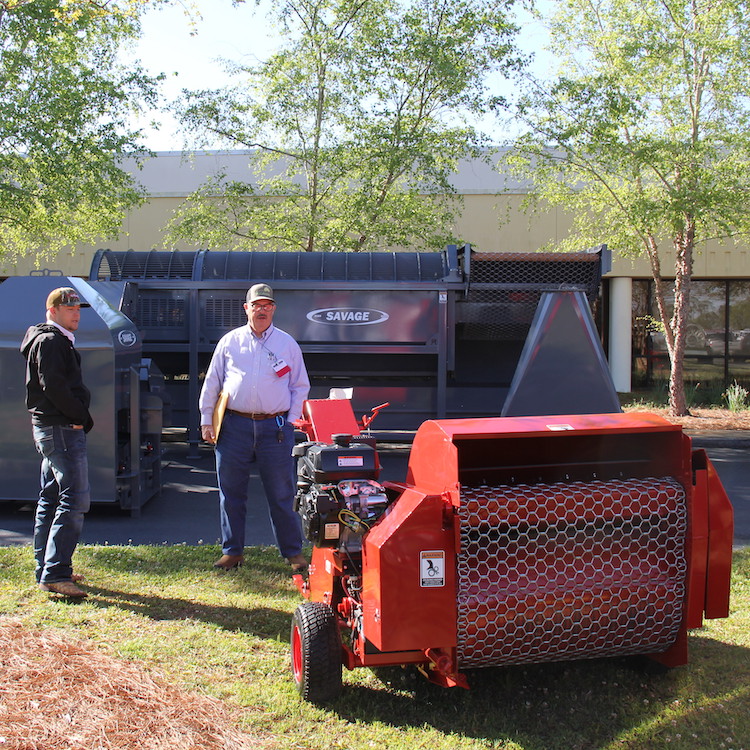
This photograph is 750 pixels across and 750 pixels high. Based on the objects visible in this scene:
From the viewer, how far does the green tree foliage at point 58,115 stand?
11031 millimetres

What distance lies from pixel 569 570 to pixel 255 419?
2.48 metres

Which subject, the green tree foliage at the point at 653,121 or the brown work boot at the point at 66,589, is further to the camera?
the green tree foliage at the point at 653,121

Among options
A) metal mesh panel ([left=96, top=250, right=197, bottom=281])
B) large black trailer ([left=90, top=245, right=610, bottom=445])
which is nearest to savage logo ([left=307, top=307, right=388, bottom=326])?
large black trailer ([left=90, top=245, right=610, bottom=445])

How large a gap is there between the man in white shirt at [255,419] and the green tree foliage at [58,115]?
7387mm

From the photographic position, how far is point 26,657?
3.62 metres

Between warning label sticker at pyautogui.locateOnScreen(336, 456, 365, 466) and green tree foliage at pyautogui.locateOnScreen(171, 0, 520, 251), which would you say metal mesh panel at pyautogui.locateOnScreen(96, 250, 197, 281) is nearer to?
green tree foliage at pyautogui.locateOnScreen(171, 0, 520, 251)

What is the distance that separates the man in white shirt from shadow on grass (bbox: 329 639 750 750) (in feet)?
5.88

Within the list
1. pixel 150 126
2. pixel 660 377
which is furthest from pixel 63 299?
pixel 660 377

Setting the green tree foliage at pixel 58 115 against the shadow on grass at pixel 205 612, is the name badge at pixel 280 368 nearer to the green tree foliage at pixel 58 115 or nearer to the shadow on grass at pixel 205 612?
the shadow on grass at pixel 205 612

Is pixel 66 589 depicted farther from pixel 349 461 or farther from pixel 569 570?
pixel 569 570

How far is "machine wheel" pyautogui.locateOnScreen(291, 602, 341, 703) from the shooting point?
325cm

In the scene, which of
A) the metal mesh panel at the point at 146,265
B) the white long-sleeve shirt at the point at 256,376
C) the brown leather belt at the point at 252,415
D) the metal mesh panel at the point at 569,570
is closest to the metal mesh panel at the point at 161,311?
the metal mesh panel at the point at 146,265

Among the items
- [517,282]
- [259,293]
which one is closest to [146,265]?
[517,282]

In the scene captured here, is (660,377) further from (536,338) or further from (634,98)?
(536,338)
